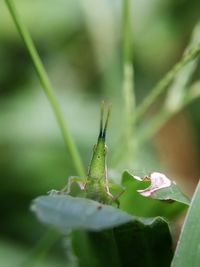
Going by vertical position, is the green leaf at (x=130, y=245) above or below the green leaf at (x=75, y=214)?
below

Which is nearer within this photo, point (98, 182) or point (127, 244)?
point (127, 244)

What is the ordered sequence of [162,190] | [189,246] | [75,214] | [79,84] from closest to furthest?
[75,214] < [189,246] < [162,190] < [79,84]

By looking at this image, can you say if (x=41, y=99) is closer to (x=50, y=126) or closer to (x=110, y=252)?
(x=50, y=126)

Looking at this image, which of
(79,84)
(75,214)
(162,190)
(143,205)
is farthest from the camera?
(79,84)

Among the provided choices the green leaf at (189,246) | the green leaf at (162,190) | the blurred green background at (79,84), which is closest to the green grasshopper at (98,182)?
the green leaf at (162,190)

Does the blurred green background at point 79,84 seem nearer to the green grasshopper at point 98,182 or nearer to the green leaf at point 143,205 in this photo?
the green leaf at point 143,205

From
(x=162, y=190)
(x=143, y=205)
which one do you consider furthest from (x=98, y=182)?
(x=143, y=205)

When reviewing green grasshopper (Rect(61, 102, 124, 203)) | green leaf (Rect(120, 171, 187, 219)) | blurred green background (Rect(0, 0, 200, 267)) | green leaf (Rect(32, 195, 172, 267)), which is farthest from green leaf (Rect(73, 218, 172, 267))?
blurred green background (Rect(0, 0, 200, 267))

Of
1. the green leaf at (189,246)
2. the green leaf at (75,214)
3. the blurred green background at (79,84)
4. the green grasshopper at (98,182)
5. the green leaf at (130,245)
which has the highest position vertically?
the blurred green background at (79,84)

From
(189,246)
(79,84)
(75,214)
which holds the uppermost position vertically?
(79,84)

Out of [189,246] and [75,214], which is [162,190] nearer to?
[189,246]
